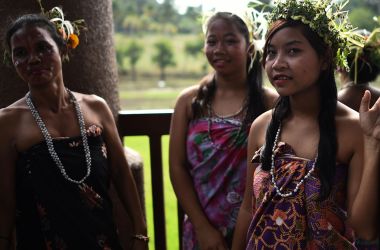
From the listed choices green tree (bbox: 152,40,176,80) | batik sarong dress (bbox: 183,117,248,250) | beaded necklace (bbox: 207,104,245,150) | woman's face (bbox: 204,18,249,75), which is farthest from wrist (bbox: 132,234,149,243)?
green tree (bbox: 152,40,176,80)

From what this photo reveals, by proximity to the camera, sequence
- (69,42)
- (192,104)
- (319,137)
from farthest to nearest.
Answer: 1. (192,104)
2. (69,42)
3. (319,137)

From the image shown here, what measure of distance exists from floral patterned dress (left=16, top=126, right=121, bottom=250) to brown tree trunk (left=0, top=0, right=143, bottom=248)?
19.2 inches

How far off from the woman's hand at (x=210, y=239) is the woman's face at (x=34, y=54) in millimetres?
1039

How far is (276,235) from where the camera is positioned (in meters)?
2.06

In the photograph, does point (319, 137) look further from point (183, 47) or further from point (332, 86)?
point (183, 47)

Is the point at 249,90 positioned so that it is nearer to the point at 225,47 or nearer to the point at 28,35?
the point at 225,47

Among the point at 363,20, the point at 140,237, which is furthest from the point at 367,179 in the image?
the point at 363,20

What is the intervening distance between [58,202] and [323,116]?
1.17 m

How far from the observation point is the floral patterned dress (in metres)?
2.30

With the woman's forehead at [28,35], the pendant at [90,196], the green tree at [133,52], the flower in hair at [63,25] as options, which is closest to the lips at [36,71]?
the woman's forehead at [28,35]

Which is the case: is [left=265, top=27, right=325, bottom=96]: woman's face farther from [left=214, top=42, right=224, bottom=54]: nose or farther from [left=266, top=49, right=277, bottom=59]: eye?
[left=214, top=42, right=224, bottom=54]: nose

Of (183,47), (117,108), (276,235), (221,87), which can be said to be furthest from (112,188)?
(183,47)

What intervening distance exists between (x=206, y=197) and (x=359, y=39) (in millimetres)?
1053

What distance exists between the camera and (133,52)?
82.4ft
